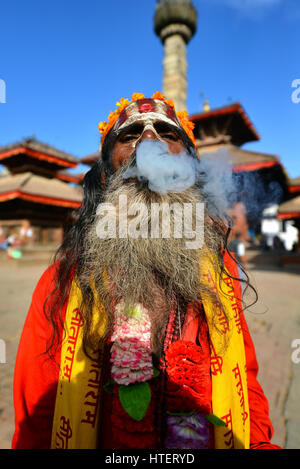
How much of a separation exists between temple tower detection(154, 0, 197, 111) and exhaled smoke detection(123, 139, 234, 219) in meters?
15.7

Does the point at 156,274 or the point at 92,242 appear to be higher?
the point at 92,242

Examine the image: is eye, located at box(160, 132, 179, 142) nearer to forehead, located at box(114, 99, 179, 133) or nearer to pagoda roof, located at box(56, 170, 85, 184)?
forehead, located at box(114, 99, 179, 133)

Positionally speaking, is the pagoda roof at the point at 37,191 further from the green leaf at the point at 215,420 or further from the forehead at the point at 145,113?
the green leaf at the point at 215,420

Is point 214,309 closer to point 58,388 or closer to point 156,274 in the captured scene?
point 156,274

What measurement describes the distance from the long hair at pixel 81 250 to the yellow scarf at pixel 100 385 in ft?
0.18

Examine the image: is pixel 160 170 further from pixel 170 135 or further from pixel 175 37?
pixel 175 37

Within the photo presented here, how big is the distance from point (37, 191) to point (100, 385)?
525 inches

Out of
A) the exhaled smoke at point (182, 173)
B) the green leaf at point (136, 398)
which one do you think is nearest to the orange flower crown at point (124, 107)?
the exhaled smoke at point (182, 173)

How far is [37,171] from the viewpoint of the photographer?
15.5 m

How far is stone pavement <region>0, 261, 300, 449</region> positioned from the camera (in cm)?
220

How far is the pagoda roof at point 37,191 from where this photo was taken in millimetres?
12141

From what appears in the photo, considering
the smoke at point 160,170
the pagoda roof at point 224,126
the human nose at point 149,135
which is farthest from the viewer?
the pagoda roof at point 224,126

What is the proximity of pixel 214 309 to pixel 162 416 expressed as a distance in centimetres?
45
